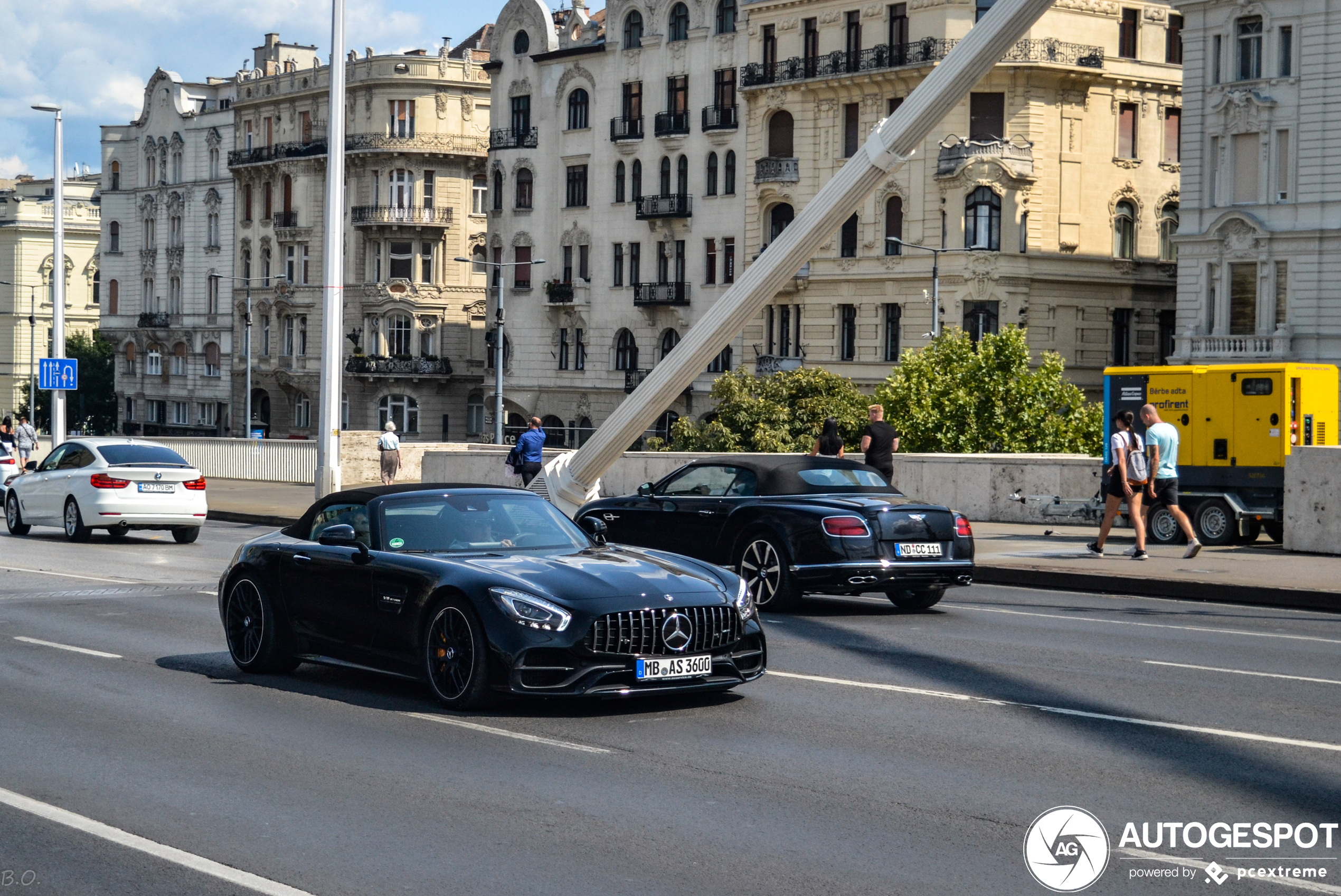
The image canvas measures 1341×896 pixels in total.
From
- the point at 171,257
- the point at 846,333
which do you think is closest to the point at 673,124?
the point at 846,333

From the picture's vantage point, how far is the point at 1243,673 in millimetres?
11672

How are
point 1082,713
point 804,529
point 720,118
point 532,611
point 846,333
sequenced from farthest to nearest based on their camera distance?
point 720,118, point 846,333, point 804,529, point 1082,713, point 532,611

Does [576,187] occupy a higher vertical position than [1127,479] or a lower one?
higher

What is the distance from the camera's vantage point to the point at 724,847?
21.8ft

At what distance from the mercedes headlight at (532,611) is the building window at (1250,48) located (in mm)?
48068

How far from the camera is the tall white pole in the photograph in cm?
3014

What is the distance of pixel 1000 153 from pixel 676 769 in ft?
180

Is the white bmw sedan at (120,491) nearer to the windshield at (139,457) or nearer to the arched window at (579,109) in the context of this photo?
the windshield at (139,457)

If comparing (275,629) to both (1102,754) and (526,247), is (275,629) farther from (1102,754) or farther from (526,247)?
(526,247)

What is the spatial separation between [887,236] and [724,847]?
189ft

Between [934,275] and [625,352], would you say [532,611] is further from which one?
[625,352]


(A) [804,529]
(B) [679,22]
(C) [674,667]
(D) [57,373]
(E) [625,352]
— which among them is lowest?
(C) [674,667]

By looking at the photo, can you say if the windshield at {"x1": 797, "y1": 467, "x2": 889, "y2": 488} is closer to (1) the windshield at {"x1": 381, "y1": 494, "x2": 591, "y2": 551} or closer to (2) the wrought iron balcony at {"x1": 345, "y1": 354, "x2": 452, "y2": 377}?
(1) the windshield at {"x1": 381, "y1": 494, "x2": 591, "y2": 551}

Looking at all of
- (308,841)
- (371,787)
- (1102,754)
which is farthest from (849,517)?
(308,841)
